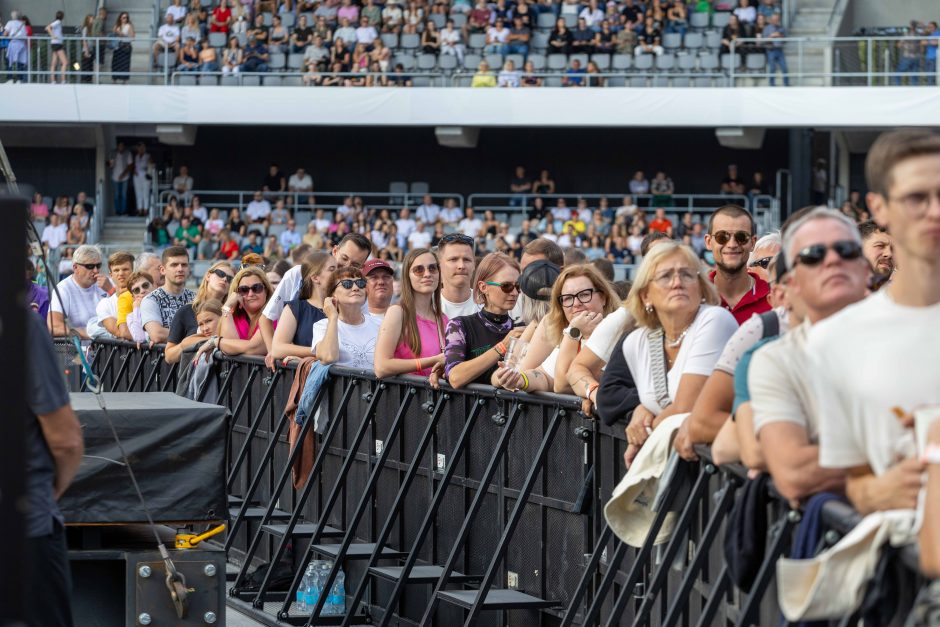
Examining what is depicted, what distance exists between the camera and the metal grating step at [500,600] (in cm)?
706

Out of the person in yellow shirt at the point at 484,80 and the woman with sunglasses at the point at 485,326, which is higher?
the person in yellow shirt at the point at 484,80

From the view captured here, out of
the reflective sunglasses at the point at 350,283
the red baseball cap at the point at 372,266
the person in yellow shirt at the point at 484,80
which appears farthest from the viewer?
the person in yellow shirt at the point at 484,80

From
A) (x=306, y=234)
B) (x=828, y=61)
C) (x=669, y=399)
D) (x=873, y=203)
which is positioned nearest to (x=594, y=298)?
(x=669, y=399)

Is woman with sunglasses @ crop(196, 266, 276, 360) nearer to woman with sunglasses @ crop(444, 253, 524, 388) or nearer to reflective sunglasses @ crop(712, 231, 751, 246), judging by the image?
woman with sunglasses @ crop(444, 253, 524, 388)

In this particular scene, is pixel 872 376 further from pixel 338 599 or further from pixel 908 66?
pixel 908 66

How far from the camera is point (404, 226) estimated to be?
31.1 m

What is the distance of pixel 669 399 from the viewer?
569 cm

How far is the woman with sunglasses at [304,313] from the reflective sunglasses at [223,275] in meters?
1.94

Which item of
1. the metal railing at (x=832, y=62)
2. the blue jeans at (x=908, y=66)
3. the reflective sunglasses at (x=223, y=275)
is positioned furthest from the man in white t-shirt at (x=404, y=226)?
the reflective sunglasses at (x=223, y=275)

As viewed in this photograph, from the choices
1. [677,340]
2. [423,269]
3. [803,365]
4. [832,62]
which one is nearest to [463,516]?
[423,269]

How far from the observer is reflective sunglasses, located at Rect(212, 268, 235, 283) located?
12430mm

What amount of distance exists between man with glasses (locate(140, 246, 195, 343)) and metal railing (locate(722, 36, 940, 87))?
18.8 metres

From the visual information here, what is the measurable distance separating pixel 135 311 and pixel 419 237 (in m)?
16.3

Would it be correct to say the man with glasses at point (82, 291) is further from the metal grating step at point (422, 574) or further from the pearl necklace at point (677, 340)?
the pearl necklace at point (677, 340)
